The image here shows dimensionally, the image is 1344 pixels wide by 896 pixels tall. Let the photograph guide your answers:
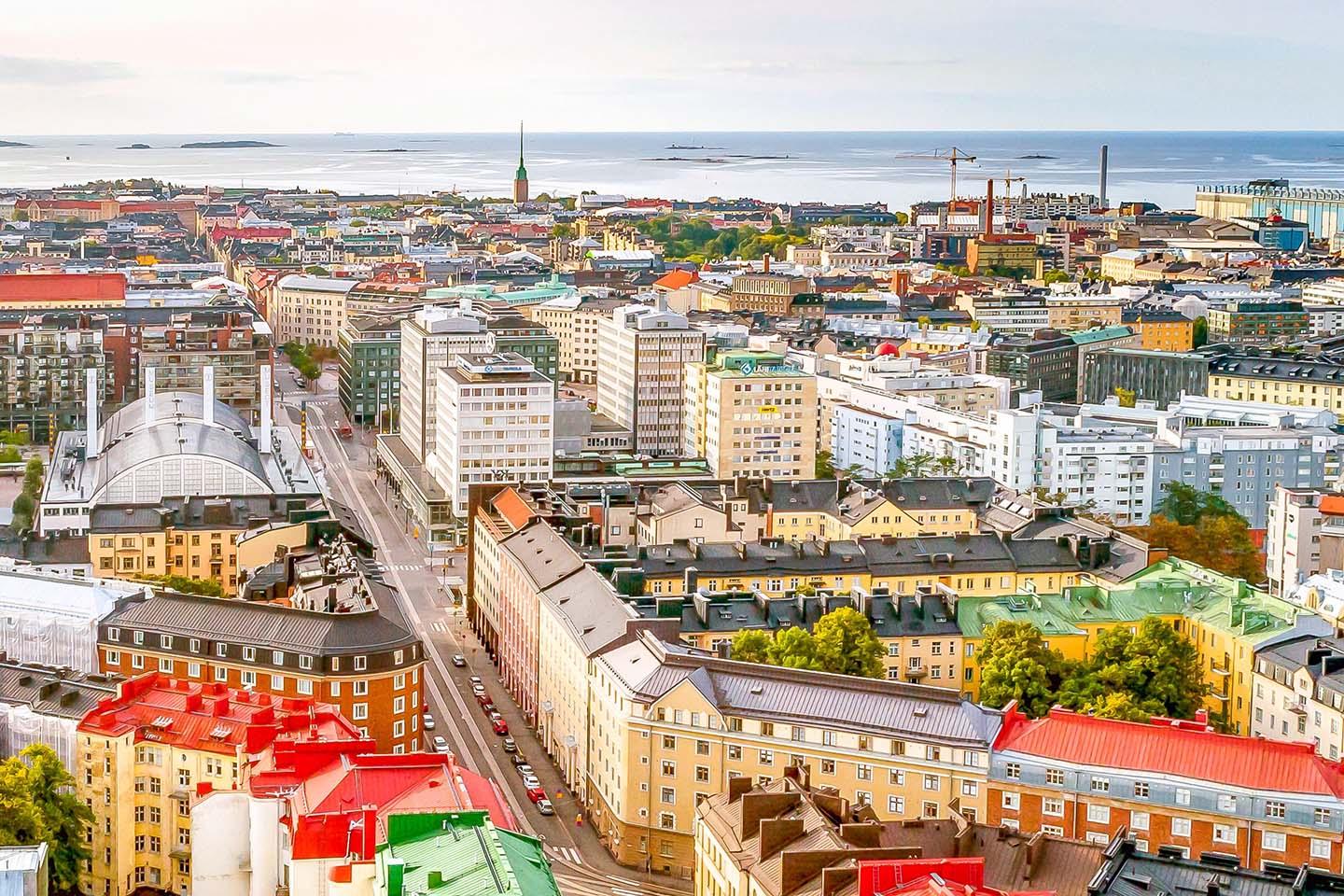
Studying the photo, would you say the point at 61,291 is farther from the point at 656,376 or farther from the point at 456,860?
the point at 456,860

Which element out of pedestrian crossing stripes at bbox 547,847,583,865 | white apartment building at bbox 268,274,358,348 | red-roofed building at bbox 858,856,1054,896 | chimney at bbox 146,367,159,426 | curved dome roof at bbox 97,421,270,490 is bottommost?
pedestrian crossing stripes at bbox 547,847,583,865

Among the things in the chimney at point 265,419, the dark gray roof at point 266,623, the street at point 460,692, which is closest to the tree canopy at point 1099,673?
the street at point 460,692

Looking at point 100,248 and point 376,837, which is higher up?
point 100,248

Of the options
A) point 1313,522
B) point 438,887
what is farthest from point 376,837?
point 1313,522

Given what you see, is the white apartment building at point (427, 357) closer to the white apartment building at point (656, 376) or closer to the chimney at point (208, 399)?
the white apartment building at point (656, 376)

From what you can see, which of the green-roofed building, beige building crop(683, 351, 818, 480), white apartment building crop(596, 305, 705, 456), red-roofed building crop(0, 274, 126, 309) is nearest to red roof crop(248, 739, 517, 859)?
the green-roofed building

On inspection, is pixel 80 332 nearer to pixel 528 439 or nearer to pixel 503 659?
pixel 528 439

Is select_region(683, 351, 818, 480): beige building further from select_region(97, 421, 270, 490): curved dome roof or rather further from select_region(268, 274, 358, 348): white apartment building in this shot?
select_region(268, 274, 358, 348): white apartment building
